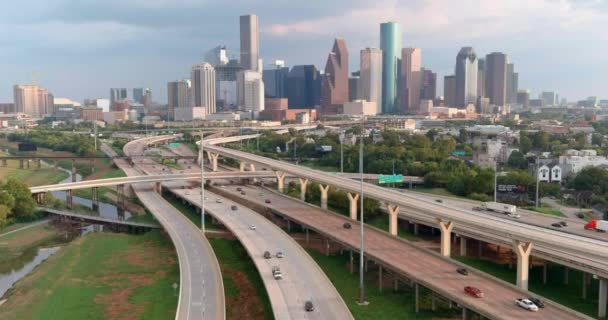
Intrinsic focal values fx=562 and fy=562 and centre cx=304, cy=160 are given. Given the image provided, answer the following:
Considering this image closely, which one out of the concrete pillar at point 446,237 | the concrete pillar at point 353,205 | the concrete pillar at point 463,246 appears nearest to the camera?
the concrete pillar at point 446,237

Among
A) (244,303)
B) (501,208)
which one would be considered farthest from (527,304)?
(501,208)

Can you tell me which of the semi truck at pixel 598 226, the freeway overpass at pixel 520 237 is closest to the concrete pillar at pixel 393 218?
the freeway overpass at pixel 520 237

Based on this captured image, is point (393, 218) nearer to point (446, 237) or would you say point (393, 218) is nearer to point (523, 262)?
point (446, 237)

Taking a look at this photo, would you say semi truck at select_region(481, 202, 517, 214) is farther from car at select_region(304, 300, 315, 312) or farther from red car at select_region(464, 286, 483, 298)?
car at select_region(304, 300, 315, 312)

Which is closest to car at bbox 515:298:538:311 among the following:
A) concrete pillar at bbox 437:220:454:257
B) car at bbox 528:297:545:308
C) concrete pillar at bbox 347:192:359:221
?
car at bbox 528:297:545:308

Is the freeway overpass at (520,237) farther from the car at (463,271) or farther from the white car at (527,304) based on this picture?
the white car at (527,304)

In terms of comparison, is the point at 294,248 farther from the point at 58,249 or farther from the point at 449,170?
the point at 449,170

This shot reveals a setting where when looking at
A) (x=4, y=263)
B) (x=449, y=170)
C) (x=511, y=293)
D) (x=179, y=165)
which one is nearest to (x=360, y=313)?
(x=511, y=293)
